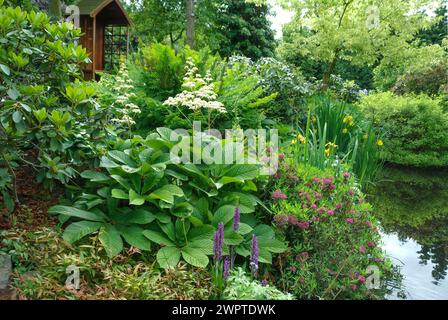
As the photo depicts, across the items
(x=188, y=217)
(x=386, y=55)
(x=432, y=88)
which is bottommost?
(x=188, y=217)

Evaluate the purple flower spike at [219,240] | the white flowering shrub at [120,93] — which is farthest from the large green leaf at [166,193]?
the white flowering shrub at [120,93]

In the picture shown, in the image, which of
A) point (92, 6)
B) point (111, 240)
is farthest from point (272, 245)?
point (92, 6)

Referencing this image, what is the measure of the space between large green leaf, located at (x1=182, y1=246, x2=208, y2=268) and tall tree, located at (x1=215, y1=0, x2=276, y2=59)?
16019 millimetres

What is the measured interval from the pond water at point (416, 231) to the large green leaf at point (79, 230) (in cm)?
204

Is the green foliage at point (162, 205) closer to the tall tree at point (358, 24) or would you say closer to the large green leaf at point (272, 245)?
the large green leaf at point (272, 245)

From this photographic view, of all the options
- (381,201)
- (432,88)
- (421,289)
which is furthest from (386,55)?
(421,289)

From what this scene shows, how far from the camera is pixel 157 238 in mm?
2617

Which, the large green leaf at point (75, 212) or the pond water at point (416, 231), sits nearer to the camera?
the large green leaf at point (75, 212)

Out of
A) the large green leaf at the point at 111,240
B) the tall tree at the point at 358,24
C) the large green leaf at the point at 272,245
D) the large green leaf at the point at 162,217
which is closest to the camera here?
the large green leaf at the point at 111,240

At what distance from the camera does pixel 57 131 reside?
99.6 inches

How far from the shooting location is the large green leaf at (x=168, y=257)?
2484mm

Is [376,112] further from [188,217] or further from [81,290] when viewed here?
[81,290]

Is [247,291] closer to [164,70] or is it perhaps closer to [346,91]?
[164,70]

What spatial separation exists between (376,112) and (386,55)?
4.87 m
